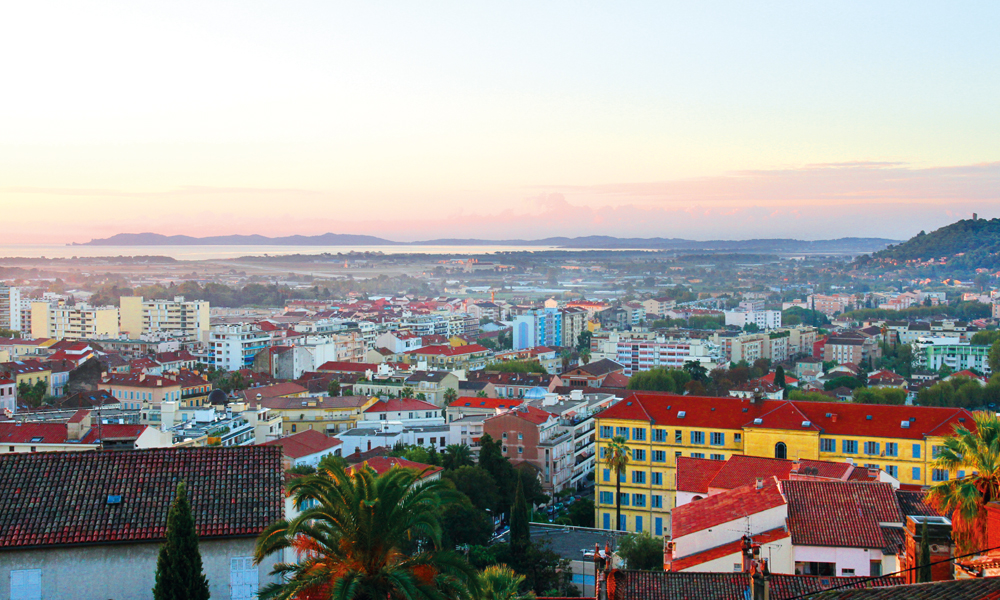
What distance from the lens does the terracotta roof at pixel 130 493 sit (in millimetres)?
9672

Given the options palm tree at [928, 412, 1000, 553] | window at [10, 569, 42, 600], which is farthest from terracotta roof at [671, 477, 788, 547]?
window at [10, 569, 42, 600]

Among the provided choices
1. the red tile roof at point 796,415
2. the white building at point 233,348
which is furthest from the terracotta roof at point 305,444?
the white building at point 233,348

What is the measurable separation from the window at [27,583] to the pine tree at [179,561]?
5.20 feet

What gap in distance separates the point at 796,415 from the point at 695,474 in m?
9.14

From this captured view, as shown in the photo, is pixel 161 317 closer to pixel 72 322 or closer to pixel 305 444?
pixel 72 322

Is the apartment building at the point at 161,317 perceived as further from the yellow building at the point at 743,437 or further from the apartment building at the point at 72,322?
the yellow building at the point at 743,437

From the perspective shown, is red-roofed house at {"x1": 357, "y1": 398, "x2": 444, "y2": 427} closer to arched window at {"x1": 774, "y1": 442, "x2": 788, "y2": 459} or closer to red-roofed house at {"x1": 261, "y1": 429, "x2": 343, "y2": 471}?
red-roofed house at {"x1": 261, "y1": 429, "x2": 343, "y2": 471}

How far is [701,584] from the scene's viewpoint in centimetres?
1138

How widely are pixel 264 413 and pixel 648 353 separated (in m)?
51.7

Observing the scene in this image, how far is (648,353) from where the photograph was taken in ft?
283

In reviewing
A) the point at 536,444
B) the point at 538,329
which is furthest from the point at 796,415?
the point at 538,329

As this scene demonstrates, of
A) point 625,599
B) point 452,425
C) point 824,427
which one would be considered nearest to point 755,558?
point 625,599

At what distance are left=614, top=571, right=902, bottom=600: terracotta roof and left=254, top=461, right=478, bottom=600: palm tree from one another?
11.2ft

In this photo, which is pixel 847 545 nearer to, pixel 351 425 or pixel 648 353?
pixel 351 425
